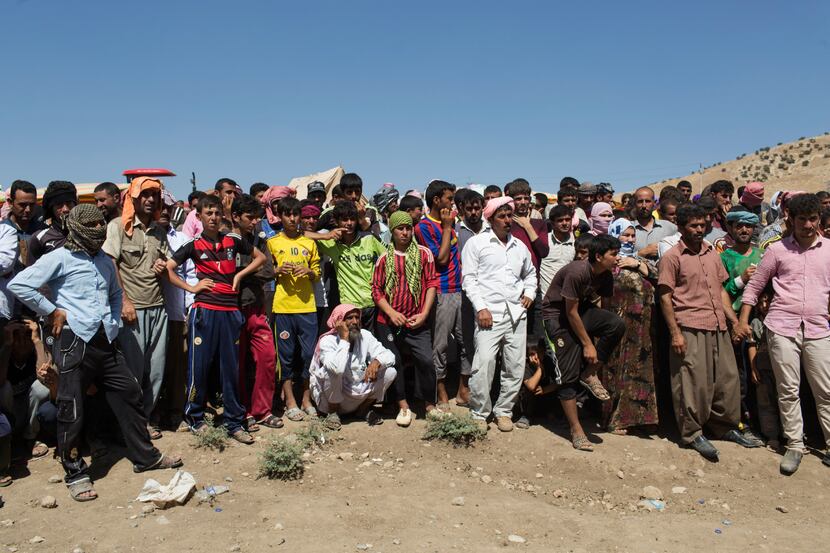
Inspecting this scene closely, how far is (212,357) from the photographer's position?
5.55m

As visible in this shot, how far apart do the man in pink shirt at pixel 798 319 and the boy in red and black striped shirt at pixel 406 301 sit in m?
3.10

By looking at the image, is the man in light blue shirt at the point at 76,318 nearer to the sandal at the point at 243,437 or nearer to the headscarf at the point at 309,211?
the sandal at the point at 243,437

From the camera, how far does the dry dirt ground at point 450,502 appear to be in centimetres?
408

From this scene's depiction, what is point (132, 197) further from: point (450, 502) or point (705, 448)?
point (705, 448)

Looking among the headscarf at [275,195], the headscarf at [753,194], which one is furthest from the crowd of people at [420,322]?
the headscarf at [753,194]

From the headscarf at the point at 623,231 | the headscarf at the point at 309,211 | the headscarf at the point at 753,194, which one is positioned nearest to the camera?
the headscarf at the point at 309,211

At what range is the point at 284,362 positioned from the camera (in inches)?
241

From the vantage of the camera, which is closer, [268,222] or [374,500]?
[374,500]

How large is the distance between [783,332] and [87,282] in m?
5.74

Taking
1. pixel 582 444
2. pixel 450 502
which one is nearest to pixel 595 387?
pixel 582 444

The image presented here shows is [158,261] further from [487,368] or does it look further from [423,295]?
[487,368]

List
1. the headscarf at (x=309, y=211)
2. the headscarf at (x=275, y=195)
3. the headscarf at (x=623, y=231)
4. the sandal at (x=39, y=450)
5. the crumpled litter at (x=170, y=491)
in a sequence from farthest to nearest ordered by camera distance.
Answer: the headscarf at (x=275, y=195)
the headscarf at (x=623, y=231)
the headscarf at (x=309, y=211)
the sandal at (x=39, y=450)
the crumpled litter at (x=170, y=491)

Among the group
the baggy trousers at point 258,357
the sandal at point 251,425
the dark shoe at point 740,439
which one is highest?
the baggy trousers at point 258,357

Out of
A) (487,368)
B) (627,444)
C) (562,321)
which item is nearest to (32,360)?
(487,368)
